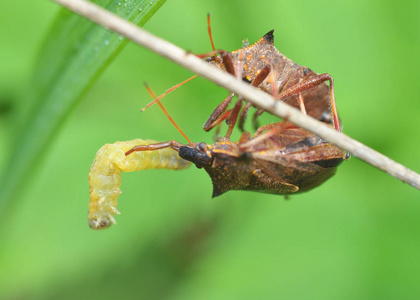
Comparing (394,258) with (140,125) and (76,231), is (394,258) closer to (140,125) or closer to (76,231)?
(140,125)

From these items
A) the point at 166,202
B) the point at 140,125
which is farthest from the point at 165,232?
the point at 140,125

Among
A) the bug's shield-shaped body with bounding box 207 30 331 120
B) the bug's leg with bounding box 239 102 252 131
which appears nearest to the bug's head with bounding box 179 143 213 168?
the bug's leg with bounding box 239 102 252 131

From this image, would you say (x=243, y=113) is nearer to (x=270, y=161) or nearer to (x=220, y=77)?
(x=270, y=161)

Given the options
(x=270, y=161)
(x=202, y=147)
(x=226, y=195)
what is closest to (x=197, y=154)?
(x=202, y=147)

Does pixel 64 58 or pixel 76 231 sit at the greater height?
pixel 64 58

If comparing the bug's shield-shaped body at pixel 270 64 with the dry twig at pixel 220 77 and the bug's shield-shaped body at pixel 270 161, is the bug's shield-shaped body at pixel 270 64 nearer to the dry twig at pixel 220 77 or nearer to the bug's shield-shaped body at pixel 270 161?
the bug's shield-shaped body at pixel 270 161

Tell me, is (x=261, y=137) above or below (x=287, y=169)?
above

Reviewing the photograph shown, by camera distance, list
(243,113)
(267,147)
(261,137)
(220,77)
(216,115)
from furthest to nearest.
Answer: (243,113), (216,115), (267,147), (261,137), (220,77)

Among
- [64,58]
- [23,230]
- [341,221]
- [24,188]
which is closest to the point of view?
[64,58]
